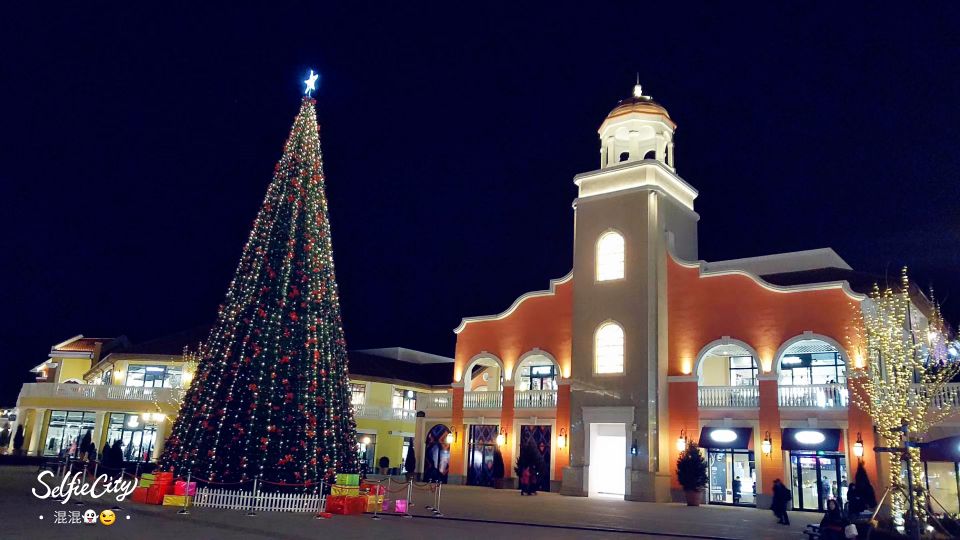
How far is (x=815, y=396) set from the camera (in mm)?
23344

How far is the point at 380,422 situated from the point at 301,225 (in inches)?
857

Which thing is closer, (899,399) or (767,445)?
(899,399)

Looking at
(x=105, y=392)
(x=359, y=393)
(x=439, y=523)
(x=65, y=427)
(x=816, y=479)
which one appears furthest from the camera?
(x=359, y=393)

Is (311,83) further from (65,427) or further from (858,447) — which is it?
(65,427)

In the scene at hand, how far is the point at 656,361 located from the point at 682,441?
2913 millimetres

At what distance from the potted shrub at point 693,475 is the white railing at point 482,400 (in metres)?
8.60

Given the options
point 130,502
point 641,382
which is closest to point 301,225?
point 130,502

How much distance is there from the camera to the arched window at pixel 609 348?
27188mm

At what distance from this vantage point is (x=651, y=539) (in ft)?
47.8

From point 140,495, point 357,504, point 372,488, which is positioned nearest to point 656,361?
point 372,488

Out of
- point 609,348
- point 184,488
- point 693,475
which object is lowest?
point 184,488

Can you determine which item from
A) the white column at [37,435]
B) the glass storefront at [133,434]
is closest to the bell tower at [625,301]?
the glass storefront at [133,434]

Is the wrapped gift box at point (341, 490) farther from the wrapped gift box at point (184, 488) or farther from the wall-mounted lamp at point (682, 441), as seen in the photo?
the wall-mounted lamp at point (682, 441)

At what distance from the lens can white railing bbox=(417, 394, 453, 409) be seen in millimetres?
32188
